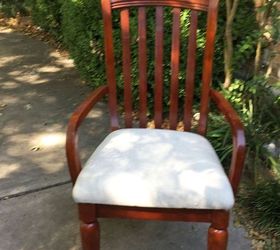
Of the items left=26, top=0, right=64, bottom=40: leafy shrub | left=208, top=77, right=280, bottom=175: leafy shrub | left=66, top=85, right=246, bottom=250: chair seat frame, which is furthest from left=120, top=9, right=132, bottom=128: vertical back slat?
left=26, top=0, right=64, bottom=40: leafy shrub

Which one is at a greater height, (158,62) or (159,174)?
(158,62)

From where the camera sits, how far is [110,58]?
7.23ft

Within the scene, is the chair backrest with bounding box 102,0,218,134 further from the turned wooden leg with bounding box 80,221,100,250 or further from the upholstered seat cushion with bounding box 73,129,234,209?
the turned wooden leg with bounding box 80,221,100,250

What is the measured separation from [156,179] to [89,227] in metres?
0.34

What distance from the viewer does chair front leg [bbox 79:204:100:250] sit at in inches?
70.2

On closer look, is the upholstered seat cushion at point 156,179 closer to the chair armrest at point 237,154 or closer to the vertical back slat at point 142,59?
the chair armrest at point 237,154

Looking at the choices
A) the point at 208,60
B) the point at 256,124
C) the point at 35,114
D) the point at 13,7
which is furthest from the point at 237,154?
the point at 13,7

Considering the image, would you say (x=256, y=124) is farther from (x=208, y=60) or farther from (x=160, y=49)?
(x=160, y=49)

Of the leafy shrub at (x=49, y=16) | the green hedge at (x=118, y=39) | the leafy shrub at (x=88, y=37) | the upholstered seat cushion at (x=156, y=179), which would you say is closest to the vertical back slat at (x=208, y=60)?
the upholstered seat cushion at (x=156, y=179)

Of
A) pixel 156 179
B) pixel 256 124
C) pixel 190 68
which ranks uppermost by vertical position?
pixel 190 68

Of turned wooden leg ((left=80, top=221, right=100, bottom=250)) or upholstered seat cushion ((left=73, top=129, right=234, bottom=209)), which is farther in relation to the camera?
turned wooden leg ((left=80, top=221, right=100, bottom=250))

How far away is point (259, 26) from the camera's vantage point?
2.88m

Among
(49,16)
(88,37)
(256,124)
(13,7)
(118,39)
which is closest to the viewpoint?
(256,124)

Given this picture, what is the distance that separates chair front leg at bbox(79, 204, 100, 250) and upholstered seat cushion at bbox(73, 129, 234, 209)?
6 centimetres
